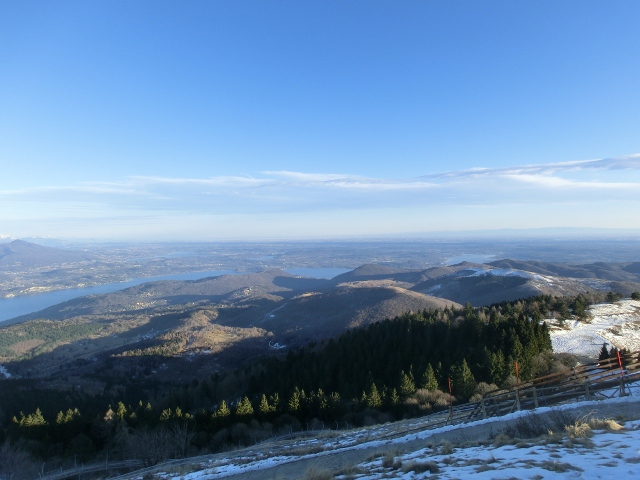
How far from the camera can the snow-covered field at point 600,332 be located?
37.3 metres

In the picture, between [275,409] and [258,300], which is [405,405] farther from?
[258,300]

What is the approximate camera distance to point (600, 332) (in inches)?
1615

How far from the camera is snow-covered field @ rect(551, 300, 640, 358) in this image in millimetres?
37344

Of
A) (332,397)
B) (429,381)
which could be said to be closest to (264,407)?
(332,397)

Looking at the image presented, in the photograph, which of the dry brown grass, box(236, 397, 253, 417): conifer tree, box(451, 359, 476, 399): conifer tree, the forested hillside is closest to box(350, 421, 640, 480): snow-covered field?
the dry brown grass

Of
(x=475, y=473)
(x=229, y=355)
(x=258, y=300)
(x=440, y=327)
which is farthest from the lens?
(x=258, y=300)

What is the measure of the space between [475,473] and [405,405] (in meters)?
23.6

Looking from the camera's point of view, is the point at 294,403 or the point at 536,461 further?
the point at 294,403

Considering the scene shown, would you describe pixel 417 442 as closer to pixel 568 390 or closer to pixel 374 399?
pixel 568 390

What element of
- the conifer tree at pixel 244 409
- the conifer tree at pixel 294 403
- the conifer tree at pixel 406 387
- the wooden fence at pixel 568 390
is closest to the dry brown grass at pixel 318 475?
the wooden fence at pixel 568 390

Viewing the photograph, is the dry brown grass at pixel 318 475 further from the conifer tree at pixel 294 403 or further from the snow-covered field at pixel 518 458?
the conifer tree at pixel 294 403

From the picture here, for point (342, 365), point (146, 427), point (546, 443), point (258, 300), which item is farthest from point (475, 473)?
point (258, 300)

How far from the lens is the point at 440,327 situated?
4519cm

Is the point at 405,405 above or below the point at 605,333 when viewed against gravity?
below
